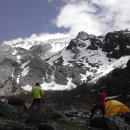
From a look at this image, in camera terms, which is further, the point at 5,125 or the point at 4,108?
the point at 4,108

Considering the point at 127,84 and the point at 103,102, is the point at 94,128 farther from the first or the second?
the point at 127,84

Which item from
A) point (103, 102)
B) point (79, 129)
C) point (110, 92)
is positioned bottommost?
point (79, 129)

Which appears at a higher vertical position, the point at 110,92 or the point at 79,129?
the point at 110,92

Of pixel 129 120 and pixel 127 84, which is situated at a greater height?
pixel 127 84

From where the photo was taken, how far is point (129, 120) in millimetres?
26172

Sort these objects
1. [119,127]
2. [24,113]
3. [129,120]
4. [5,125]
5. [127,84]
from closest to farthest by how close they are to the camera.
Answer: [5,125] < [119,127] < [129,120] < [24,113] < [127,84]

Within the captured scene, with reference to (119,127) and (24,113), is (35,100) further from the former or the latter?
(119,127)

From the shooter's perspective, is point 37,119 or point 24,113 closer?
point 37,119

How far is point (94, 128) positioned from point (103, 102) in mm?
6352

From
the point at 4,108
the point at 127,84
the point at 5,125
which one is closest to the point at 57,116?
the point at 4,108

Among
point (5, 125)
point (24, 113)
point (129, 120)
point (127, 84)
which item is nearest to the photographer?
point (5, 125)

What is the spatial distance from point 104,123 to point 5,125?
635 cm

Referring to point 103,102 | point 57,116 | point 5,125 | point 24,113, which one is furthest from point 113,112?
point 5,125

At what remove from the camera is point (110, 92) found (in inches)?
6949
